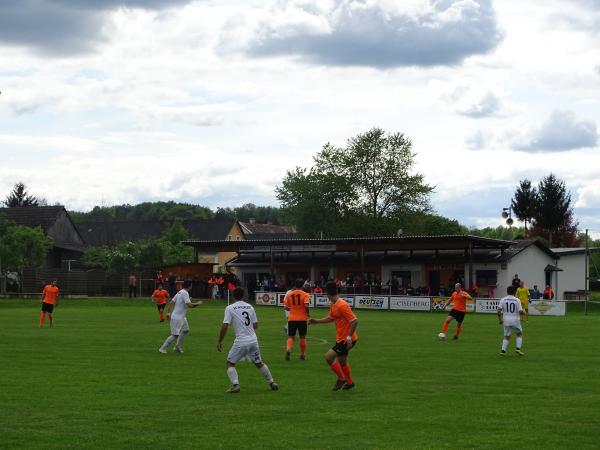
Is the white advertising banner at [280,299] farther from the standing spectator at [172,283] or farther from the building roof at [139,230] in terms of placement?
the building roof at [139,230]

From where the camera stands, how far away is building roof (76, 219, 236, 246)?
430ft

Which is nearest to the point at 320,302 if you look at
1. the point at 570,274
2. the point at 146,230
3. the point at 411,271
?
the point at 411,271

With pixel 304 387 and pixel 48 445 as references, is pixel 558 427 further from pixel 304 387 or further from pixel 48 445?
pixel 48 445

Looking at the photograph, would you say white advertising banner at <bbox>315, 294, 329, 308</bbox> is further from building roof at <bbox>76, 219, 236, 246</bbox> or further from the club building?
building roof at <bbox>76, 219, 236, 246</bbox>

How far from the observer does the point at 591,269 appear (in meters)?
107

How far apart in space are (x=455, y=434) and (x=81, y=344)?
18260mm

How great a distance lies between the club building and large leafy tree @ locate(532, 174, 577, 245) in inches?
950

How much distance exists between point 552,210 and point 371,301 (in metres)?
50.5

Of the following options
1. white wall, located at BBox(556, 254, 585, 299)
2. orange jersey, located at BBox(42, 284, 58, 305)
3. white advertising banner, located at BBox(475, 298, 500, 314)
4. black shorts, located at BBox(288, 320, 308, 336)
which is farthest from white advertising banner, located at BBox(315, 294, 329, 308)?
black shorts, located at BBox(288, 320, 308, 336)

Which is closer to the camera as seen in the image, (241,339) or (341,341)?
(241,339)

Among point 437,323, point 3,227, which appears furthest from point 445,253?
point 3,227

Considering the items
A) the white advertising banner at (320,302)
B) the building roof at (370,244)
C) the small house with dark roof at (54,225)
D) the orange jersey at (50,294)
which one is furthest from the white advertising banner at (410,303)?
the small house with dark roof at (54,225)

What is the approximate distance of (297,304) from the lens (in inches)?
1013

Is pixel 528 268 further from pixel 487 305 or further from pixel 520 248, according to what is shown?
pixel 487 305
